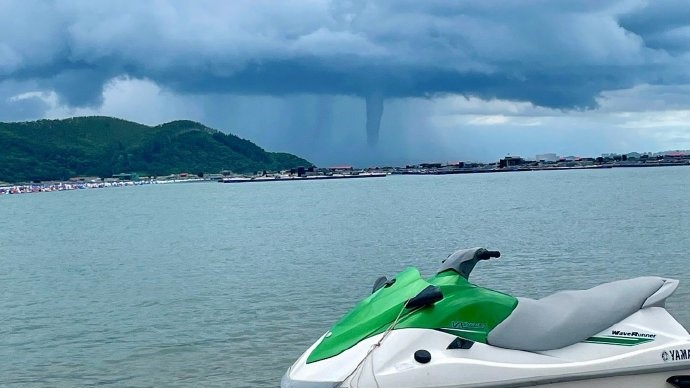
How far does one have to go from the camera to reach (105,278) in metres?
32.8

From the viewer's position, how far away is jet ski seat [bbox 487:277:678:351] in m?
→ 7.60

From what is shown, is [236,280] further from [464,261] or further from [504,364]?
[504,364]

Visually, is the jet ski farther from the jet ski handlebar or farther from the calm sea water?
the calm sea water

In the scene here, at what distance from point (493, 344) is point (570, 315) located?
775 mm

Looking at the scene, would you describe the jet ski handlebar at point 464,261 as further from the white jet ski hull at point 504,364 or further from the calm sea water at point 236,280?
the calm sea water at point 236,280

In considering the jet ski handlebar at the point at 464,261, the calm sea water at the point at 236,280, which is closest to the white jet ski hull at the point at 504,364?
the jet ski handlebar at the point at 464,261

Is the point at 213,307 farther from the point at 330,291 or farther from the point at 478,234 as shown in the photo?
the point at 478,234

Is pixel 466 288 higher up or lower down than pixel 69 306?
higher up

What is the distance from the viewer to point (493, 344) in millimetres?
7555

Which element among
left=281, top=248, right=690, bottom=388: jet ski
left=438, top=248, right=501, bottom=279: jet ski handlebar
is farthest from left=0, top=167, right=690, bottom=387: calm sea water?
left=281, top=248, right=690, bottom=388: jet ski

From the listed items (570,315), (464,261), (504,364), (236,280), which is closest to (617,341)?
(570,315)

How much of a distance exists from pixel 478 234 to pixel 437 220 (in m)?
14.3

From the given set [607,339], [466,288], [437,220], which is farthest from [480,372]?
[437,220]

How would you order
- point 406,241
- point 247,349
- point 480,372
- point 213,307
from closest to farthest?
1. point 480,372
2. point 247,349
3. point 213,307
4. point 406,241
